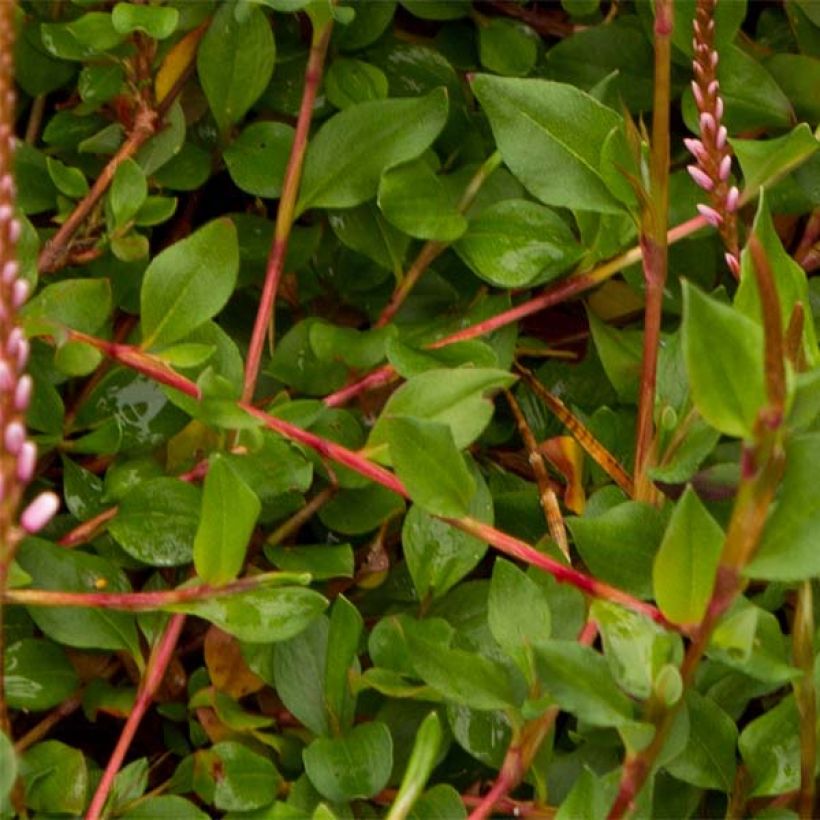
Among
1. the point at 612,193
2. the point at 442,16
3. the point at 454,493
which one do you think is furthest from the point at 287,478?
the point at 442,16

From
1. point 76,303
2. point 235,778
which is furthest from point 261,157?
point 235,778

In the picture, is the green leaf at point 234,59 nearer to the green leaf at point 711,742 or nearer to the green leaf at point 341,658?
the green leaf at point 341,658

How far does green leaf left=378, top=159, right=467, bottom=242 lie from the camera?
0.89 meters

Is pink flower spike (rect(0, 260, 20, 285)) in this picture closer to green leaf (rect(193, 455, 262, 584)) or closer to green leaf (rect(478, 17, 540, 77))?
green leaf (rect(193, 455, 262, 584))

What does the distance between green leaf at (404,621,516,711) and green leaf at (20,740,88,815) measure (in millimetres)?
212

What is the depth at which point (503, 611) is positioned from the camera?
Result: 766 millimetres

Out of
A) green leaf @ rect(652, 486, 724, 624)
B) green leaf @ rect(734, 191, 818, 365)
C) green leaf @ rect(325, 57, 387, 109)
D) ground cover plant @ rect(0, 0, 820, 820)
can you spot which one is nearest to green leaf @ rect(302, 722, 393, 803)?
ground cover plant @ rect(0, 0, 820, 820)

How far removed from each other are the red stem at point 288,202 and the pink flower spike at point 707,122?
279 millimetres

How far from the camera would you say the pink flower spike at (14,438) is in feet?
1.69

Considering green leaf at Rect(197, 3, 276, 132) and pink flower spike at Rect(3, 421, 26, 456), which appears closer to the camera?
pink flower spike at Rect(3, 421, 26, 456)

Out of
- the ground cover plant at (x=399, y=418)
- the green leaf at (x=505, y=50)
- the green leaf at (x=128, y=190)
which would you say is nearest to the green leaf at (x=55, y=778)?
the ground cover plant at (x=399, y=418)

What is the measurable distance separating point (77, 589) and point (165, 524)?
2.5 inches

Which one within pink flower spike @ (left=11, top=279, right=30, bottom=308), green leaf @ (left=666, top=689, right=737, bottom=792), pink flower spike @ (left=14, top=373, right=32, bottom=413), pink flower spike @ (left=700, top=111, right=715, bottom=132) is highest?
pink flower spike @ (left=700, top=111, right=715, bottom=132)

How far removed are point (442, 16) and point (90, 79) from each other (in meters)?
0.26
